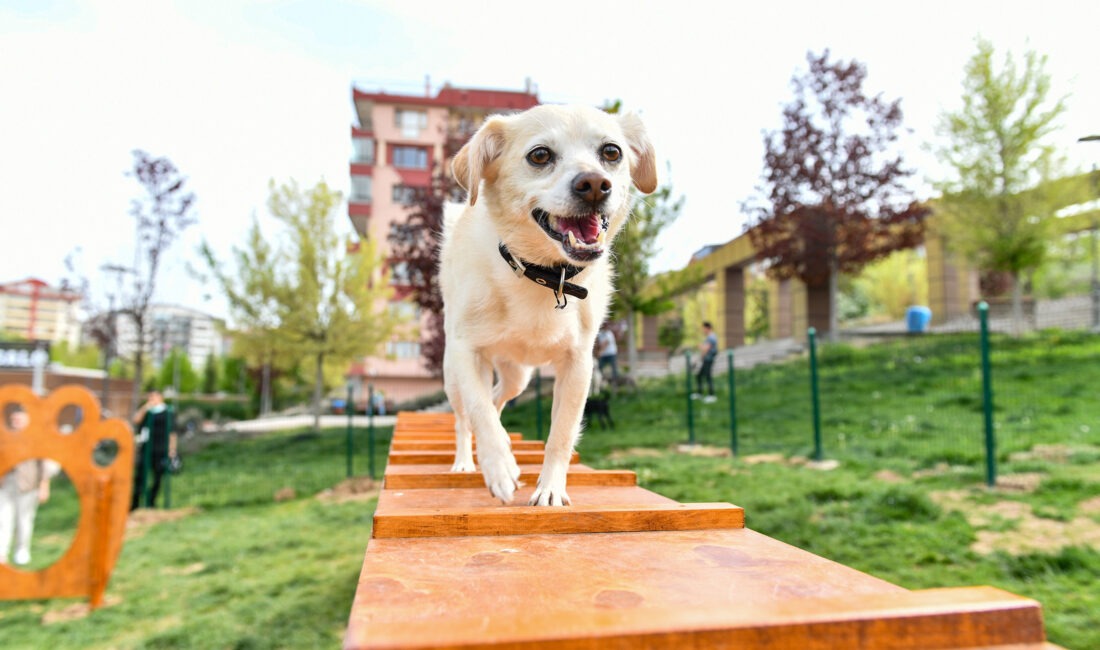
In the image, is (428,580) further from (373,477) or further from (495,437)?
(373,477)

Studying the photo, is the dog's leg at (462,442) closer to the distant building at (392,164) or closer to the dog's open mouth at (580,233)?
the dog's open mouth at (580,233)

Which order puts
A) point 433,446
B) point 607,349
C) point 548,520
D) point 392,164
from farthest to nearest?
point 392,164 → point 607,349 → point 433,446 → point 548,520

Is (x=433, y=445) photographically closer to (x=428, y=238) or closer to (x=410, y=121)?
(x=428, y=238)

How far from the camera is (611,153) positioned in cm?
253

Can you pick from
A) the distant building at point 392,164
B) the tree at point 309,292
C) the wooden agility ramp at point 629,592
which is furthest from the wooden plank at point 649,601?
the distant building at point 392,164

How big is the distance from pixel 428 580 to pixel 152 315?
2806cm

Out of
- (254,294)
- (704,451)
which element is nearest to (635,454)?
(704,451)

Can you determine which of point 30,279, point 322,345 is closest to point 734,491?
point 322,345

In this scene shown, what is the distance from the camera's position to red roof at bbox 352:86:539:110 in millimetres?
38469

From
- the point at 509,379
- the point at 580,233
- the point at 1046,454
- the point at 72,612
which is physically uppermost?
the point at 580,233

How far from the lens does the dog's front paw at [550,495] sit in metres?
2.28

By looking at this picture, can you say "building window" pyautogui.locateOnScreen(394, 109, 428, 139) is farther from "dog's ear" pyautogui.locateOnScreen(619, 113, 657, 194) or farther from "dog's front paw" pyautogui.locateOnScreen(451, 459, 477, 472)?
"dog's ear" pyautogui.locateOnScreen(619, 113, 657, 194)

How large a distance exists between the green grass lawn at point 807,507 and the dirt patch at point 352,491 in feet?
1.01

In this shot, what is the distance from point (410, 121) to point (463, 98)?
6.47m
